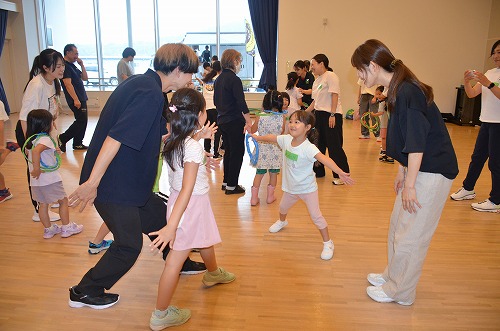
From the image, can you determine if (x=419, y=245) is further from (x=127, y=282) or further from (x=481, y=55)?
(x=481, y=55)

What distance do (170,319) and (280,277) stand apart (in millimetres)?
911

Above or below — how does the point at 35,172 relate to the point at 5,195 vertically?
above

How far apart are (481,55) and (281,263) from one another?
11.0 metres

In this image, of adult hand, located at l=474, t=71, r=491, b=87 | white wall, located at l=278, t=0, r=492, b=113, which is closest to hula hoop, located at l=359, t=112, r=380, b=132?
adult hand, located at l=474, t=71, r=491, b=87

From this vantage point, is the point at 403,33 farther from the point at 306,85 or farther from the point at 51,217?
the point at 51,217

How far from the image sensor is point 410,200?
7.45ft

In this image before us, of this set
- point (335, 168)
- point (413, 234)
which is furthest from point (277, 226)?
point (413, 234)

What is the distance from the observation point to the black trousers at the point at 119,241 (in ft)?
7.29

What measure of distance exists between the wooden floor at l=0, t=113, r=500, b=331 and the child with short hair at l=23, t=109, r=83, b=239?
16cm

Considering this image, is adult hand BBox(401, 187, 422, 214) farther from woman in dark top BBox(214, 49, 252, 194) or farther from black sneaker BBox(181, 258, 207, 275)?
woman in dark top BBox(214, 49, 252, 194)

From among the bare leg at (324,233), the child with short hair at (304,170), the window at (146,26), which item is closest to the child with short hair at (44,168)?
the child with short hair at (304,170)

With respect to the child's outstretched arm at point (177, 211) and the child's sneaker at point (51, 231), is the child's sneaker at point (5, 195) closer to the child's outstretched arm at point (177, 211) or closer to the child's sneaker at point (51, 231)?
the child's sneaker at point (51, 231)

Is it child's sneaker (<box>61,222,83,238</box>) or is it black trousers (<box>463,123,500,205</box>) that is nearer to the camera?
child's sneaker (<box>61,222,83,238</box>)

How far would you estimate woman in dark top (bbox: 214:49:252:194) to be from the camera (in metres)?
4.52
